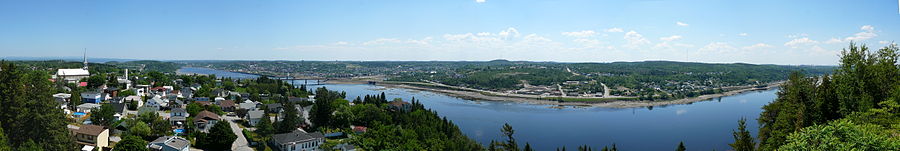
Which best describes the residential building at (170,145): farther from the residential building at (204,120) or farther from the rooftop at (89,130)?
the residential building at (204,120)

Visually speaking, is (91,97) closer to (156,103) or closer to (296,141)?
(156,103)

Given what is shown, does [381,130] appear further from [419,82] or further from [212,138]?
[419,82]

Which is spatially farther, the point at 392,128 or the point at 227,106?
the point at 227,106

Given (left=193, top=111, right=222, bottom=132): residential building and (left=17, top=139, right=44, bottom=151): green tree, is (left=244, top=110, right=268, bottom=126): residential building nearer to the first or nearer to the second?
(left=193, top=111, right=222, bottom=132): residential building

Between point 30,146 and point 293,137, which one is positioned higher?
point 30,146

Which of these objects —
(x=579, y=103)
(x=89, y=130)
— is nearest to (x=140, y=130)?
(x=89, y=130)

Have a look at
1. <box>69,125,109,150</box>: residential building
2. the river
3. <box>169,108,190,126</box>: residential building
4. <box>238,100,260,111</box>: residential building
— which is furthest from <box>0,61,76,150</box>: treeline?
the river

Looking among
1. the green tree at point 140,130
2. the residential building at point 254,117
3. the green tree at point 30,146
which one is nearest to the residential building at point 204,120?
the residential building at point 254,117
